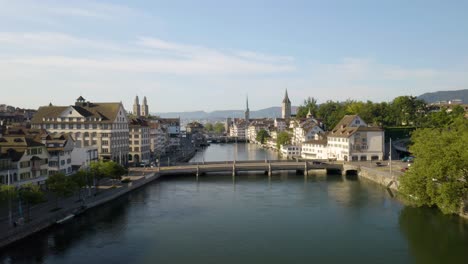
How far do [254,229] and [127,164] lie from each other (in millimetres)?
45712

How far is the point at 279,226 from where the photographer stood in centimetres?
3997

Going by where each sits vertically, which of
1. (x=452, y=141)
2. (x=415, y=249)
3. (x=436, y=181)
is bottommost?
(x=415, y=249)

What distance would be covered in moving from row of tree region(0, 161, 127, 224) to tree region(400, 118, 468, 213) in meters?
31.3

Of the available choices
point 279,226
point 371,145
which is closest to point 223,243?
point 279,226

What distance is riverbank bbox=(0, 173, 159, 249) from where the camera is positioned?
107ft

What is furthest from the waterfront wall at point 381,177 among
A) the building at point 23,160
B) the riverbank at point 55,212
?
the building at point 23,160

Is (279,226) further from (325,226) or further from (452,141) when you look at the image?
(452,141)

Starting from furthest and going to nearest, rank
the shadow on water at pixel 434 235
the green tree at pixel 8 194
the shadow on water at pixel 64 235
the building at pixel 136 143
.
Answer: the building at pixel 136 143
the green tree at pixel 8 194
the shadow on water at pixel 434 235
the shadow on water at pixel 64 235

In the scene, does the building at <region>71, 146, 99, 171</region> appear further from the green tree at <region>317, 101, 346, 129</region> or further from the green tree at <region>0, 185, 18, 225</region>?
the green tree at <region>317, 101, 346, 129</region>

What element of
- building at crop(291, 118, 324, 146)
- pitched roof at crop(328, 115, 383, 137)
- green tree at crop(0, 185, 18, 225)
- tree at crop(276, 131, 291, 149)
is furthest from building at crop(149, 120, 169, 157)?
green tree at crop(0, 185, 18, 225)

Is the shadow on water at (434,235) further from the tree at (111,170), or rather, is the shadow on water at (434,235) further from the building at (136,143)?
the building at (136,143)

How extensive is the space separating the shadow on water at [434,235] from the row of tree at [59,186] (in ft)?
98.1

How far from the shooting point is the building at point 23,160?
140 feet

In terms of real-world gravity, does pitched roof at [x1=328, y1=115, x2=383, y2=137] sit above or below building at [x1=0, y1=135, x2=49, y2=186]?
above
